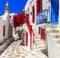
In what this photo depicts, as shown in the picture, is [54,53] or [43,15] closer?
[54,53]

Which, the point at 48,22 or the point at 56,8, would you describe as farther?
the point at 56,8

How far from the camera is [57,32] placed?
902 cm

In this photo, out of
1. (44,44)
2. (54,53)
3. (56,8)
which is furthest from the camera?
(44,44)

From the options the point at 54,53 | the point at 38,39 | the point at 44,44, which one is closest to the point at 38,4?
the point at 38,39

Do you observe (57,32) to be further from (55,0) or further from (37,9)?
(37,9)

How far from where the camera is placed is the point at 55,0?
36.6 feet

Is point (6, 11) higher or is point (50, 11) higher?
point (6, 11)

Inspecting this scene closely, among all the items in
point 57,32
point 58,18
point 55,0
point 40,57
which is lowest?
point 40,57

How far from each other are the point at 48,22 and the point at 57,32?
5.13ft

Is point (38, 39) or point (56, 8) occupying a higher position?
point (56, 8)

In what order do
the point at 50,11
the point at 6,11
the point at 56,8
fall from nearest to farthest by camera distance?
1. the point at 50,11
2. the point at 56,8
3. the point at 6,11

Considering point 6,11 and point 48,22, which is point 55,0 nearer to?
point 48,22

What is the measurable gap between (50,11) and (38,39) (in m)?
3.25

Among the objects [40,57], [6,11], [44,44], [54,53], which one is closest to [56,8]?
[44,44]
